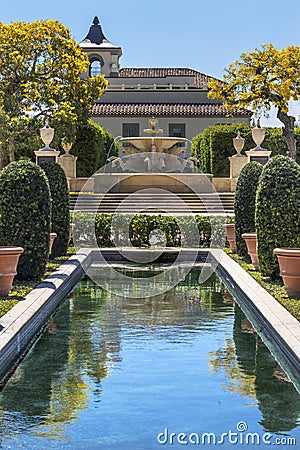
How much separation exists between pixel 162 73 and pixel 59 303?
4943 centimetres

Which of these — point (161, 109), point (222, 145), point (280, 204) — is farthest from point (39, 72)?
point (280, 204)

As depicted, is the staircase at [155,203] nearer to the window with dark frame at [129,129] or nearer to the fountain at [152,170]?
the fountain at [152,170]

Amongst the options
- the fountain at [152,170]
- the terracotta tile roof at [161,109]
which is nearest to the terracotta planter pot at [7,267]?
the fountain at [152,170]

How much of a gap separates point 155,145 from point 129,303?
18142 mm

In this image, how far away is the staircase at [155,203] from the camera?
830 inches

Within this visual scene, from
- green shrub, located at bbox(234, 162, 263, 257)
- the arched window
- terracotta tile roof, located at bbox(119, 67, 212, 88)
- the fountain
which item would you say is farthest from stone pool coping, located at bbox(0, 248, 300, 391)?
the arched window

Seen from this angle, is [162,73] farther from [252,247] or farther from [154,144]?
[252,247]

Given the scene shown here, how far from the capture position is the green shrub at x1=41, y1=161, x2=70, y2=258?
14445 mm

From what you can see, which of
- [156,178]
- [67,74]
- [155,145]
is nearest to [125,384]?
[156,178]

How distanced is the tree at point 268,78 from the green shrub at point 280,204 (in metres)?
21.3

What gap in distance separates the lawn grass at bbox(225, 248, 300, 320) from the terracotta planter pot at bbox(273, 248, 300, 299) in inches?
5.0

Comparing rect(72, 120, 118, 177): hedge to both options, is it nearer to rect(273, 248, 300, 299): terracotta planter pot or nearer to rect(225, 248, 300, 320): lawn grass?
rect(225, 248, 300, 320): lawn grass

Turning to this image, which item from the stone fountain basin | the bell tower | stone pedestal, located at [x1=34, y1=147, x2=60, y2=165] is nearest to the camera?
stone pedestal, located at [x1=34, y1=147, x2=60, y2=165]

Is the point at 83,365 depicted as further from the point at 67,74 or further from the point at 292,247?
the point at 67,74
